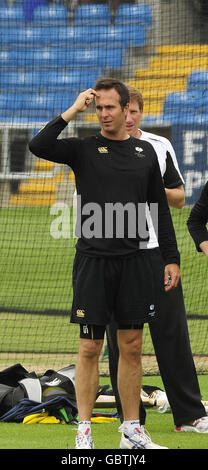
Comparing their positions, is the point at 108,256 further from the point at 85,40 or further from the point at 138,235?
the point at 85,40

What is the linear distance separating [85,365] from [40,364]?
3505mm

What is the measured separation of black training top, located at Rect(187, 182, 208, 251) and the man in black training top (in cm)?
38

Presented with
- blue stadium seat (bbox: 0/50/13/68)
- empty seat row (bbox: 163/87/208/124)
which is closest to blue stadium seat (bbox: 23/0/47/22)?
blue stadium seat (bbox: 0/50/13/68)

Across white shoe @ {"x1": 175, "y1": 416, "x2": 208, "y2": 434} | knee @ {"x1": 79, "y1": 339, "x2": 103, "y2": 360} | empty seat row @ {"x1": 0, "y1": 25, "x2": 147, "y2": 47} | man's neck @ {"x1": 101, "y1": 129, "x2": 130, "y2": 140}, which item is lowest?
white shoe @ {"x1": 175, "y1": 416, "x2": 208, "y2": 434}

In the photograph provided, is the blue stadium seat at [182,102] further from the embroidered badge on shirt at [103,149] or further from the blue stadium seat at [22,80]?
the embroidered badge on shirt at [103,149]

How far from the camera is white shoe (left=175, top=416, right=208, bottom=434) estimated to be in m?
5.48

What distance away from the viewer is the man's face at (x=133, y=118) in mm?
5543

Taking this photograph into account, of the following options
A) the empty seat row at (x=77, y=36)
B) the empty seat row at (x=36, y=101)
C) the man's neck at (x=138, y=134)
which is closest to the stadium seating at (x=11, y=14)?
the empty seat row at (x=77, y=36)

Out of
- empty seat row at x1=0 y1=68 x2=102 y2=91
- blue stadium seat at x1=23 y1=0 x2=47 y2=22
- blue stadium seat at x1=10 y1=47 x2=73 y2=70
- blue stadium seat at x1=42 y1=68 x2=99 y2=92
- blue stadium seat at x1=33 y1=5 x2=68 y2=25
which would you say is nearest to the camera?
blue stadium seat at x1=23 y1=0 x2=47 y2=22

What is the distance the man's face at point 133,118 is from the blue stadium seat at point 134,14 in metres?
8.90

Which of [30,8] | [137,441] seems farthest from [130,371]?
[30,8]

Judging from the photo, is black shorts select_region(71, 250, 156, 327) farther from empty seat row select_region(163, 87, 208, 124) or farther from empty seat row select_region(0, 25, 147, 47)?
empty seat row select_region(163, 87, 208, 124)

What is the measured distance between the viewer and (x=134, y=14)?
65.9ft
